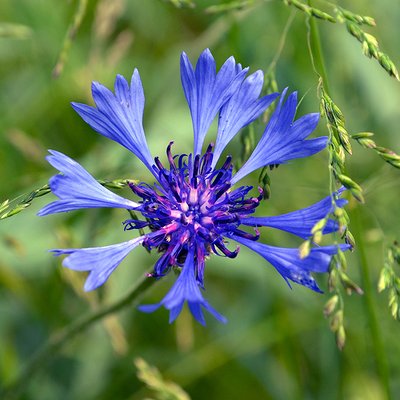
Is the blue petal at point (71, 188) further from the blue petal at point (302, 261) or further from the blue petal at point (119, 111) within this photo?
the blue petal at point (302, 261)

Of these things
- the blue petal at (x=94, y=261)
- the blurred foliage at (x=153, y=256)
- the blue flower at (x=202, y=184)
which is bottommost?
the blurred foliage at (x=153, y=256)

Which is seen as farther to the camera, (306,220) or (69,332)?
(69,332)

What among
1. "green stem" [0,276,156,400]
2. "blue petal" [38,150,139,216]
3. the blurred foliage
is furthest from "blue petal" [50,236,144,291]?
the blurred foliage

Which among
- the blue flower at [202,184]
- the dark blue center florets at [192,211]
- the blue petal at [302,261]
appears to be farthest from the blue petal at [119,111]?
the blue petal at [302,261]

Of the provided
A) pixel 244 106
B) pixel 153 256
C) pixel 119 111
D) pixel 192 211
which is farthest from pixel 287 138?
pixel 153 256

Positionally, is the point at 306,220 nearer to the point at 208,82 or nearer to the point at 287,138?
the point at 287,138

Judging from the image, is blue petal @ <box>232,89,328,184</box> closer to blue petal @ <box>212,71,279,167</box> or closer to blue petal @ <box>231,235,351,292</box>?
blue petal @ <box>212,71,279,167</box>

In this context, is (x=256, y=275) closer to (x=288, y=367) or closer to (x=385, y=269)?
(x=288, y=367)
